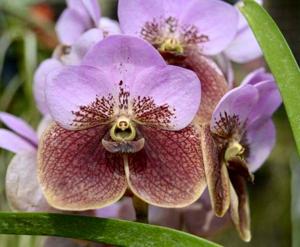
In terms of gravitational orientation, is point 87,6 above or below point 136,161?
above

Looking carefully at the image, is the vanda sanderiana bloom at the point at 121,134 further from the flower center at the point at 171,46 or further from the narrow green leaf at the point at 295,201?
the narrow green leaf at the point at 295,201

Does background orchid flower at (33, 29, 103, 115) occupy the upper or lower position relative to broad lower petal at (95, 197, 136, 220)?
upper

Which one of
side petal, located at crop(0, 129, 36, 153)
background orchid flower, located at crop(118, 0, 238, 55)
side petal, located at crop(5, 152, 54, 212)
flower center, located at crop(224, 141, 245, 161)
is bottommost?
side petal, located at crop(5, 152, 54, 212)

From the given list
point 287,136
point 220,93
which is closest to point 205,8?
point 220,93

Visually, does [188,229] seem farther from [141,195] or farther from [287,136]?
[287,136]

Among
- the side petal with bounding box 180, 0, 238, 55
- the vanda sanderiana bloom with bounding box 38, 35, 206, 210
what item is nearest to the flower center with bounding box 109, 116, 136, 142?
the vanda sanderiana bloom with bounding box 38, 35, 206, 210

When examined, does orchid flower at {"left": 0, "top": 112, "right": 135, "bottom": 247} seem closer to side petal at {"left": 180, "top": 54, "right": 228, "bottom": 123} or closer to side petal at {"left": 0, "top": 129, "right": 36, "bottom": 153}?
side petal at {"left": 0, "top": 129, "right": 36, "bottom": 153}
